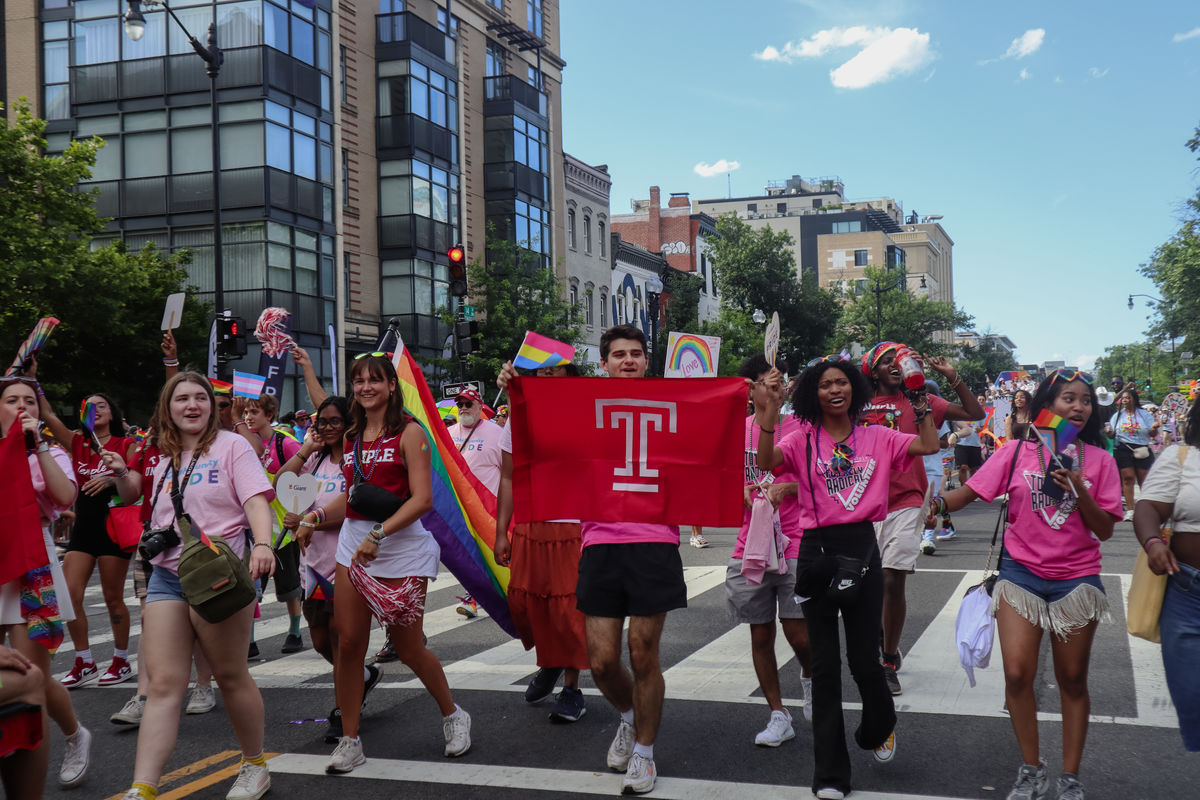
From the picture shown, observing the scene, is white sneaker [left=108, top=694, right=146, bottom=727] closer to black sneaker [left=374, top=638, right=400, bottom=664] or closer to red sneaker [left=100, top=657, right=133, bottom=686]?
red sneaker [left=100, top=657, right=133, bottom=686]

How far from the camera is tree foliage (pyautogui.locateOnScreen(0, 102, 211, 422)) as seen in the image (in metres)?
20.7

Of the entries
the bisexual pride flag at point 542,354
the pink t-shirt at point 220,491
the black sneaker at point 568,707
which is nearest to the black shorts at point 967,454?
the bisexual pride flag at point 542,354

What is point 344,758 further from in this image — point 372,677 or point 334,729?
point 372,677

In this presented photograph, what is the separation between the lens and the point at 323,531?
6.27 meters

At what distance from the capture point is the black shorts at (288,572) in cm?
Answer: 778

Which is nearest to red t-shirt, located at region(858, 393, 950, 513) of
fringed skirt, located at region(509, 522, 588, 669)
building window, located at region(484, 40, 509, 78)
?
fringed skirt, located at region(509, 522, 588, 669)

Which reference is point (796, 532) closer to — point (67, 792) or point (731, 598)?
point (731, 598)

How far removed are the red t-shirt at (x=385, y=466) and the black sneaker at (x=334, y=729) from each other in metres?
1.19

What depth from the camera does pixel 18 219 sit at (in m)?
20.7

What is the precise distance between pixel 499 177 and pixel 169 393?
34.5 m

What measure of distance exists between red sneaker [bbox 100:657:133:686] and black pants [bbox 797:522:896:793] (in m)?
4.83

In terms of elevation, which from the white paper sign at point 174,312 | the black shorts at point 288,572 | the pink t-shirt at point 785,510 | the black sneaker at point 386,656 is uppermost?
the white paper sign at point 174,312

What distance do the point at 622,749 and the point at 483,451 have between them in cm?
447

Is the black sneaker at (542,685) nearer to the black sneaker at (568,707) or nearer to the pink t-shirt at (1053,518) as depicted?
the black sneaker at (568,707)
